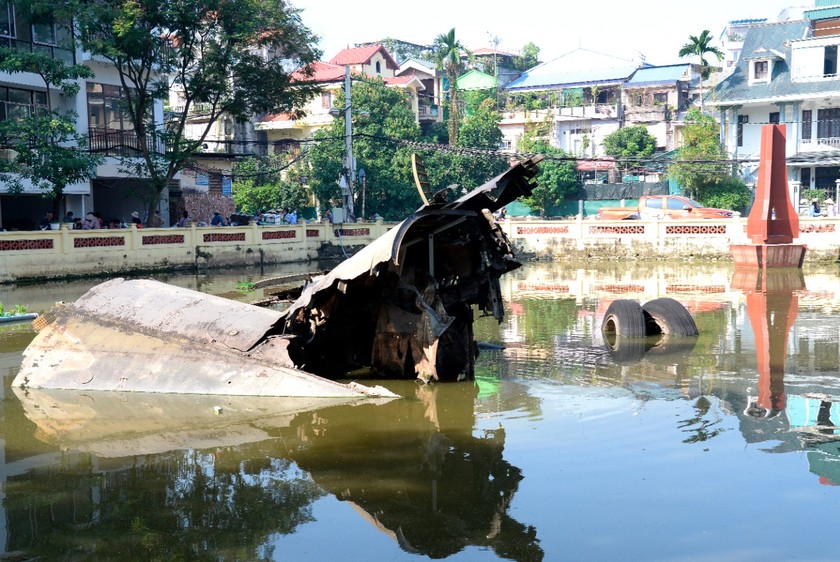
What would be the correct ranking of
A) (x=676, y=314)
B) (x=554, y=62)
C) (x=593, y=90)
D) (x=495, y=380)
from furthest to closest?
(x=554, y=62), (x=593, y=90), (x=676, y=314), (x=495, y=380)

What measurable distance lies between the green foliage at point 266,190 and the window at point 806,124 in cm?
2413

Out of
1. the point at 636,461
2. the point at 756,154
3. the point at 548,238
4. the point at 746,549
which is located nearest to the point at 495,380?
the point at 636,461

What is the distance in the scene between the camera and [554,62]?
6103 centimetres

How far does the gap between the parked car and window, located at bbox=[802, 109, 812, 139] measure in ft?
23.0

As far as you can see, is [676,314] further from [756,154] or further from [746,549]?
[756,154]

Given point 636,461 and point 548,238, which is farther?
point 548,238

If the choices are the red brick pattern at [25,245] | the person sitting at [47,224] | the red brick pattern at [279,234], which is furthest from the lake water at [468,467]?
the red brick pattern at [279,234]

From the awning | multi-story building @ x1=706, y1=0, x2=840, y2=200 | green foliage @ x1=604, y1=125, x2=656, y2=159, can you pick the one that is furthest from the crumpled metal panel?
green foliage @ x1=604, y1=125, x2=656, y2=159

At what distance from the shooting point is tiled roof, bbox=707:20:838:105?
4156 centimetres

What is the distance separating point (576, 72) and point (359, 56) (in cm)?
1374

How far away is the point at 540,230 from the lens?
36281 millimetres

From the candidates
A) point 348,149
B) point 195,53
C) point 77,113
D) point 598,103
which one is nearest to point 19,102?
point 77,113

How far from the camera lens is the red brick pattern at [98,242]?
2856 centimetres

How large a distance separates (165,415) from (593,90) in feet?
158
